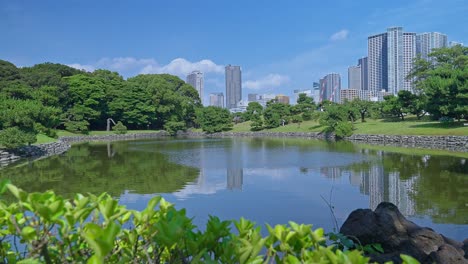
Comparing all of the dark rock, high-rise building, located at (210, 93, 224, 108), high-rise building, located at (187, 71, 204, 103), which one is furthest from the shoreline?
high-rise building, located at (210, 93, 224, 108)

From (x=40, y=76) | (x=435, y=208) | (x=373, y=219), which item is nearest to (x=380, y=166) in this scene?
(x=435, y=208)

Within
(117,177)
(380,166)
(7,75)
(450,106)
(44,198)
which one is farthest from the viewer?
(7,75)

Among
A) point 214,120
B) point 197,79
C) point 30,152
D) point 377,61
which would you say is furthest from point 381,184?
point 197,79

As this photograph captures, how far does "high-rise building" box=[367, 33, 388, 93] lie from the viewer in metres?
72.9

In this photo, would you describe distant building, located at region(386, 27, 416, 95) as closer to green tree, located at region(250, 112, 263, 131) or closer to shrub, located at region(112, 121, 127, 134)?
green tree, located at region(250, 112, 263, 131)

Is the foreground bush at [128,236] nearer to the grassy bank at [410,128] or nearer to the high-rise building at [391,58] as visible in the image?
the grassy bank at [410,128]

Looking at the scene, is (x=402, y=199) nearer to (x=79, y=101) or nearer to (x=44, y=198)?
(x=44, y=198)

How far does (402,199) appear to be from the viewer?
7922mm

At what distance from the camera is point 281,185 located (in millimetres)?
10039

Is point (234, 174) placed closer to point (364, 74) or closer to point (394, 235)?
point (394, 235)

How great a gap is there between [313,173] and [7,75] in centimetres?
3498

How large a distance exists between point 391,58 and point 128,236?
77.1 meters

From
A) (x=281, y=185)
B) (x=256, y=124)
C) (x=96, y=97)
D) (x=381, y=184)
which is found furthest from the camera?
(x=256, y=124)

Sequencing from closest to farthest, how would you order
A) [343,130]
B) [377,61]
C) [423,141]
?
[423,141]
[343,130]
[377,61]
